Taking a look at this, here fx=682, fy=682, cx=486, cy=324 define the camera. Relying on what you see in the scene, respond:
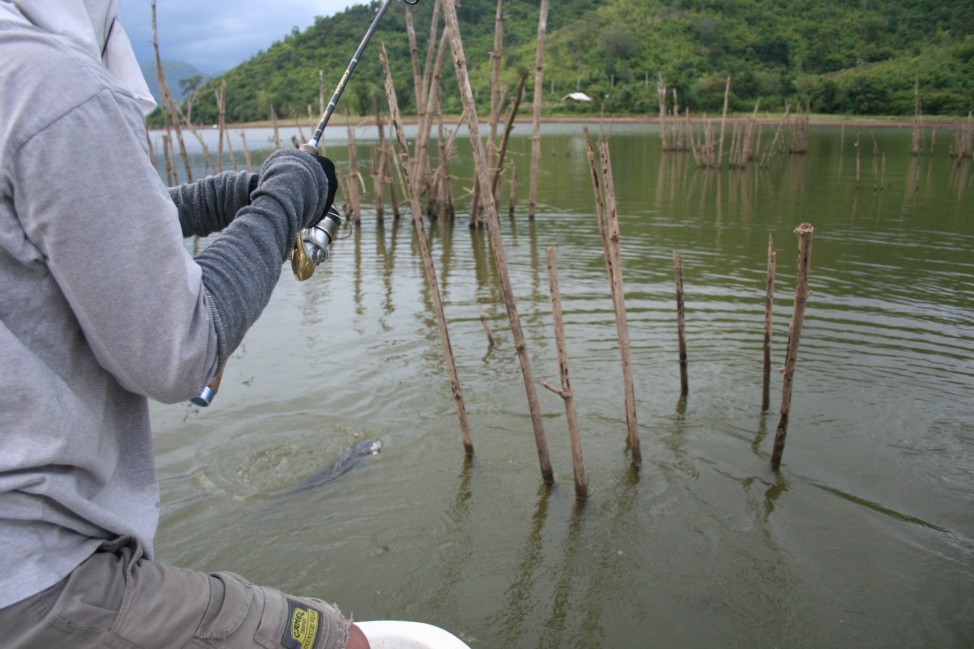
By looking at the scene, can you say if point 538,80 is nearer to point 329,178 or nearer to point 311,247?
point 311,247

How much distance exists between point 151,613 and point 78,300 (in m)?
0.64

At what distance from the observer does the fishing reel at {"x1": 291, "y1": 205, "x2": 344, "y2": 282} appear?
6.74ft

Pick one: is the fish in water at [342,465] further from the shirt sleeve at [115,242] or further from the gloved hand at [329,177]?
the shirt sleeve at [115,242]

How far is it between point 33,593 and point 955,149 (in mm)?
30858

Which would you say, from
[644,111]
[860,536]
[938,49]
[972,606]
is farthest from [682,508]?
[938,49]

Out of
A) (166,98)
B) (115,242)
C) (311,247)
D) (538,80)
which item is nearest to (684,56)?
(166,98)

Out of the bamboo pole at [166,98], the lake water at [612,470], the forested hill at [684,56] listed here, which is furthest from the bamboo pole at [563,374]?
the forested hill at [684,56]

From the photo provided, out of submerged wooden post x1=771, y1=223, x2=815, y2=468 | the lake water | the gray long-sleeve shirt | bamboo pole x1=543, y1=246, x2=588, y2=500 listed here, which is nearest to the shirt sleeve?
the gray long-sleeve shirt

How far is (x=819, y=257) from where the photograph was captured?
10781 mm

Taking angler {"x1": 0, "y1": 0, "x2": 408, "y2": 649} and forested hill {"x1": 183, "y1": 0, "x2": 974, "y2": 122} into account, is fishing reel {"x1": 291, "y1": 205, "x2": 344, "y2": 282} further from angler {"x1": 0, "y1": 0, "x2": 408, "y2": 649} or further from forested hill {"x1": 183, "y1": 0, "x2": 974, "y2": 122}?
forested hill {"x1": 183, "y1": 0, "x2": 974, "y2": 122}

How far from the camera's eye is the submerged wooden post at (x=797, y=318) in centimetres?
389

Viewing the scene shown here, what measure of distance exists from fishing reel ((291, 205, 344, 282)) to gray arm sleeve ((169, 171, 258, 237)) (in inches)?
8.6

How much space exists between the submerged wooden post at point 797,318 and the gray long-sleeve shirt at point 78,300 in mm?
3434

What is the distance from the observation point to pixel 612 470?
4.64 m
